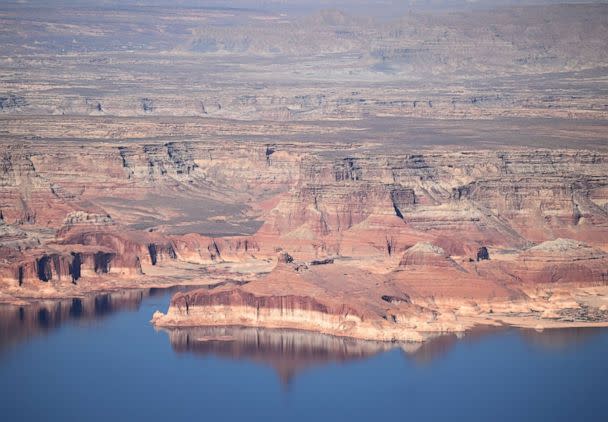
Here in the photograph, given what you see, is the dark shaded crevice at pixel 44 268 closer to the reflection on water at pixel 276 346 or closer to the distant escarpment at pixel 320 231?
the distant escarpment at pixel 320 231

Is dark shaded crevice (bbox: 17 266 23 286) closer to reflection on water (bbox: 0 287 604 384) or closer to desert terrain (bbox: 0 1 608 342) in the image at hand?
desert terrain (bbox: 0 1 608 342)

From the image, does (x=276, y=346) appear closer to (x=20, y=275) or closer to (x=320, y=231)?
(x=20, y=275)

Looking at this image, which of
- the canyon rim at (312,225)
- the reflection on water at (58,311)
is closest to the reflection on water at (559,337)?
the canyon rim at (312,225)

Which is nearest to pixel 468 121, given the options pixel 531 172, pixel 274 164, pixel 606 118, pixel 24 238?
pixel 606 118

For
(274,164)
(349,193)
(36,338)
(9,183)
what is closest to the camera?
(36,338)

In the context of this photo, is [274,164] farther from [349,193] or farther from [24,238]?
[24,238]

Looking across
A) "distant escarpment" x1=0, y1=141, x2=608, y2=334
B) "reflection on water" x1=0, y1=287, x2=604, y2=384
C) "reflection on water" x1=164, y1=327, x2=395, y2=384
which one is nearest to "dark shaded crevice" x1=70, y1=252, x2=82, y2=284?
"distant escarpment" x1=0, y1=141, x2=608, y2=334
